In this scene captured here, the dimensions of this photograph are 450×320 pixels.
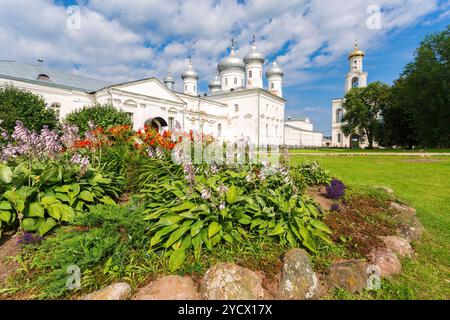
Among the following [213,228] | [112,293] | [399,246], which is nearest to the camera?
[112,293]

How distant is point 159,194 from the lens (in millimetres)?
3510

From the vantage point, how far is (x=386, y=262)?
256 centimetres

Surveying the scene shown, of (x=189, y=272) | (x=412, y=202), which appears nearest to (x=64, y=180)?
(x=189, y=272)

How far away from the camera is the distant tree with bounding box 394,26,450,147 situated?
90.3 feet

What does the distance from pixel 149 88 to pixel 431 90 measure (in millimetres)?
35239

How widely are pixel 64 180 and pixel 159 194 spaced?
149cm

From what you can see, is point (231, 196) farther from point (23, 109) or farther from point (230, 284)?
point (23, 109)

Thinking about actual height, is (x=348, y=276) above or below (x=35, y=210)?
below

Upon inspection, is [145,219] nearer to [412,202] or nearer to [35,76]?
[412,202]

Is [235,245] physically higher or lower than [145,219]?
lower

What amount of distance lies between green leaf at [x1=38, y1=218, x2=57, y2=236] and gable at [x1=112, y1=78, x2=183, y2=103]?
2573cm

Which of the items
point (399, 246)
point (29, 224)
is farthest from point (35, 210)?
point (399, 246)

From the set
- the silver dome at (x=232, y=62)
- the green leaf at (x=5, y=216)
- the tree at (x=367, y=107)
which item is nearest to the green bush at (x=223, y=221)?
the green leaf at (x=5, y=216)
